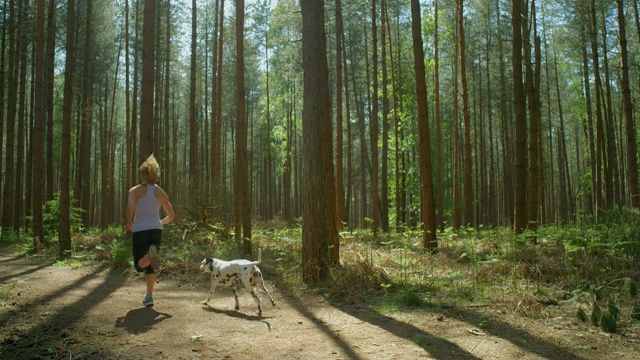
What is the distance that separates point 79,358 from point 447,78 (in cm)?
2665

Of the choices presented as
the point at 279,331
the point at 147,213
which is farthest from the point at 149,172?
the point at 279,331

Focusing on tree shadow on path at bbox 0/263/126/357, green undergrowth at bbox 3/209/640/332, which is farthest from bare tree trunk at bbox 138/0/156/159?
tree shadow on path at bbox 0/263/126/357

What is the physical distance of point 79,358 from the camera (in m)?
3.72

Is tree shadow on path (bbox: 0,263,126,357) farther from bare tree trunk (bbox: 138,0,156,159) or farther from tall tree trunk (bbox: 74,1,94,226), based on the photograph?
tall tree trunk (bbox: 74,1,94,226)

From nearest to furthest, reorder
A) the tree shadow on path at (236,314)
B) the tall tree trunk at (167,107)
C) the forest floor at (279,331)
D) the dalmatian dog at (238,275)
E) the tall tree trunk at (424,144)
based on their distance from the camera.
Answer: the forest floor at (279,331), the tree shadow on path at (236,314), the dalmatian dog at (238,275), the tall tree trunk at (424,144), the tall tree trunk at (167,107)

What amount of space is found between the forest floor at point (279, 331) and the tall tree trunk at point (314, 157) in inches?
31.5

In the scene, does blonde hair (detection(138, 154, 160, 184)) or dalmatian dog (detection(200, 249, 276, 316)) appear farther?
dalmatian dog (detection(200, 249, 276, 316))

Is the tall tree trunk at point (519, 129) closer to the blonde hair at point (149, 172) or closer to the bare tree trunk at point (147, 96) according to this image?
the blonde hair at point (149, 172)

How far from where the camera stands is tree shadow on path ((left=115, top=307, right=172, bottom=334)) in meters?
4.70

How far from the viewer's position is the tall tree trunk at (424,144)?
10180 mm

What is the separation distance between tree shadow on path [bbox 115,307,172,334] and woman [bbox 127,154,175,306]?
0.92ft

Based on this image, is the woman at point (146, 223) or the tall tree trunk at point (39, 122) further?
the tall tree trunk at point (39, 122)

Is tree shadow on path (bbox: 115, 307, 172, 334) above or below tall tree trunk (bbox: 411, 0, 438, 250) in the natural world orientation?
below

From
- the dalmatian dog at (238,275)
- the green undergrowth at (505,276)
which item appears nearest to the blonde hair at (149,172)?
the dalmatian dog at (238,275)
